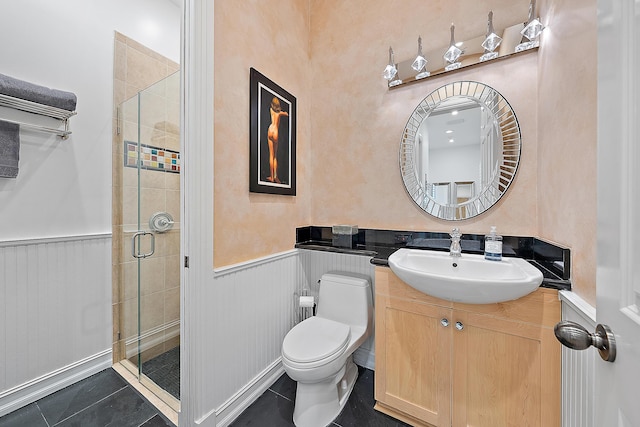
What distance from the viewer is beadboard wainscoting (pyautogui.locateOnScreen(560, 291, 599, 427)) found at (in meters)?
0.78

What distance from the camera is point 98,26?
5.79 feet

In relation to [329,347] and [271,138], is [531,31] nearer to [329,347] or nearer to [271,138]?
[271,138]

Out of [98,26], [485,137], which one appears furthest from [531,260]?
[98,26]

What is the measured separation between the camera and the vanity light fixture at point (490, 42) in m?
1.39

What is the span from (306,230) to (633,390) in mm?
1768

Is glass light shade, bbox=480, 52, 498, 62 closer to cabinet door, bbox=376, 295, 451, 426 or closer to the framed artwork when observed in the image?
the framed artwork

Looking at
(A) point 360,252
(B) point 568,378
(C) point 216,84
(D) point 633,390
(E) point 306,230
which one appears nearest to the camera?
(D) point 633,390

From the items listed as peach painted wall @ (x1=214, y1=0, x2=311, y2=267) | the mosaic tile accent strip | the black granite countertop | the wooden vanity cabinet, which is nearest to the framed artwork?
peach painted wall @ (x1=214, y1=0, x2=311, y2=267)

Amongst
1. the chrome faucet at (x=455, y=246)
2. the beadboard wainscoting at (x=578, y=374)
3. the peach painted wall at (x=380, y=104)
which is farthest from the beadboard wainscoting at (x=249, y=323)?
the beadboard wainscoting at (x=578, y=374)

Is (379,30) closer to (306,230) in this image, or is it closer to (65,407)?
(306,230)

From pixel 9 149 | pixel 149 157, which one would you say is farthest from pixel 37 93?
pixel 149 157

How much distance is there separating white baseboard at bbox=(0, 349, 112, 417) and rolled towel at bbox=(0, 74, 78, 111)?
5.33 feet

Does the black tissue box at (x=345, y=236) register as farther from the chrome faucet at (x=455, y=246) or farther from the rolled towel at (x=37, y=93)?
the rolled towel at (x=37, y=93)

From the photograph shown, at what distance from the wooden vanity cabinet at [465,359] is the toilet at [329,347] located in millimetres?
221
